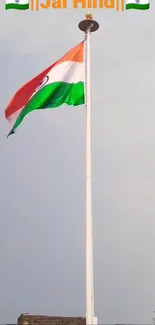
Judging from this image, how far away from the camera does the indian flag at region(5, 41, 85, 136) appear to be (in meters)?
14.3

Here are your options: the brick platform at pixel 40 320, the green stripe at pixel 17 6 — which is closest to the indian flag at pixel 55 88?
the green stripe at pixel 17 6

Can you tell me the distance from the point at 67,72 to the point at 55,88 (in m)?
0.64

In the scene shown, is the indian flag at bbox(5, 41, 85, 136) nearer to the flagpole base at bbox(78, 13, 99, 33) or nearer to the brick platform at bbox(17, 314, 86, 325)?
the flagpole base at bbox(78, 13, 99, 33)

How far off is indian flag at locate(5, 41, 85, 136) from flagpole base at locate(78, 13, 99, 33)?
597mm

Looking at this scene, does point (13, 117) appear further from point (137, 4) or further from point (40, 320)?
point (40, 320)

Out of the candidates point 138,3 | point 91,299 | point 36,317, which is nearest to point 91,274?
point 91,299

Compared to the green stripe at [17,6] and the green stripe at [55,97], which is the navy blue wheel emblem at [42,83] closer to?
the green stripe at [55,97]

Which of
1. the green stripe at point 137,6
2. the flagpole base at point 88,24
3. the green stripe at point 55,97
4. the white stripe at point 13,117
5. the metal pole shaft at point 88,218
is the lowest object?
the metal pole shaft at point 88,218

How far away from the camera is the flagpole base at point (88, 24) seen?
14836 mm

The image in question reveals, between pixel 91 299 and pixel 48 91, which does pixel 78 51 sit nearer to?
pixel 48 91

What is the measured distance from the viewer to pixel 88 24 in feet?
49.1

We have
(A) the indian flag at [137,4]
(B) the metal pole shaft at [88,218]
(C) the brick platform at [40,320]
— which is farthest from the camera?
(C) the brick platform at [40,320]

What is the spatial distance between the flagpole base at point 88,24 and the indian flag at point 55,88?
0.60m

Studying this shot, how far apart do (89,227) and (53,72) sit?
16.0 ft
